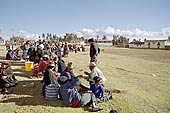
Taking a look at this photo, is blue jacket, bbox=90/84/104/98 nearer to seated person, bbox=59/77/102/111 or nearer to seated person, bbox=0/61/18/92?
seated person, bbox=59/77/102/111

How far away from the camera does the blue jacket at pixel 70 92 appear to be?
14.1ft

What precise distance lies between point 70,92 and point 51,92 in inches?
28.2

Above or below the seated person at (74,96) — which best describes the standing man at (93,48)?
above

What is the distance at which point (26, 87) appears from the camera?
19.3 feet

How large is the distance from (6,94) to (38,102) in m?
1.28

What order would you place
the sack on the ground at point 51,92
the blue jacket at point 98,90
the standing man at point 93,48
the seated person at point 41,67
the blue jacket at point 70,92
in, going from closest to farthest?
the blue jacket at point 70,92
the sack on the ground at point 51,92
the blue jacket at point 98,90
the seated person at point 41,67
the standing man at point 93,48

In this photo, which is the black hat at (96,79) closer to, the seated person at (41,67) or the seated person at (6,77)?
the seated person at (41,67)

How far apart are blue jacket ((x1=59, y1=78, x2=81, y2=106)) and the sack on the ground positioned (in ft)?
1.19

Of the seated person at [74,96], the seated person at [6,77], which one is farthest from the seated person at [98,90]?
the seated person at [6,77]

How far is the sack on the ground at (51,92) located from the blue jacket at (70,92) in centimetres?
36

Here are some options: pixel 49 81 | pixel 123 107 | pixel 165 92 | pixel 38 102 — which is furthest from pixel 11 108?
pixel 165 92

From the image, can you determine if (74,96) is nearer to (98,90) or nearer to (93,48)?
(98,90)

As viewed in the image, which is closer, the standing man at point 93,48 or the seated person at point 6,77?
the seated person at point 6,77

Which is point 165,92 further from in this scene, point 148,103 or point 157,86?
point 148,103
